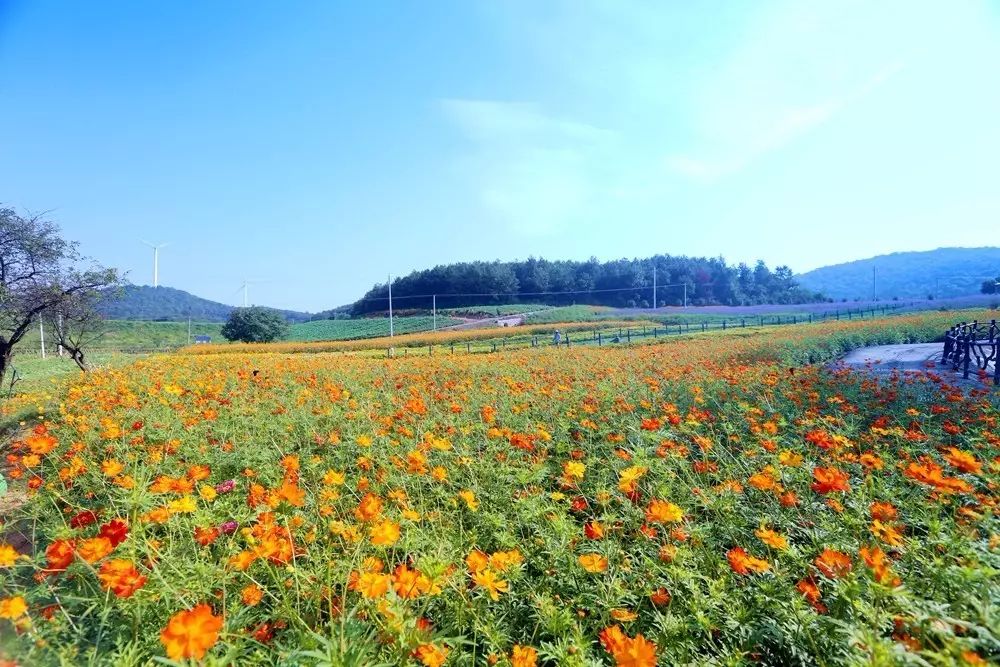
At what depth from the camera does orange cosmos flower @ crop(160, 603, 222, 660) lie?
1.05 m

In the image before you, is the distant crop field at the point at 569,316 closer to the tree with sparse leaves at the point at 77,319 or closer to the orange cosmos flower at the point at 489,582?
the tree with sparse leaves at the point at 77,319

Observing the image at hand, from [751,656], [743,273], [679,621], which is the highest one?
[743,273]

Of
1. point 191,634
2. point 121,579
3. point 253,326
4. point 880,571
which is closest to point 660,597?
point 880,571

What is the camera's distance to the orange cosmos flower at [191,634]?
105cm

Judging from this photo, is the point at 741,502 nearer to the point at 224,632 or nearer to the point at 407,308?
the point at 224,632

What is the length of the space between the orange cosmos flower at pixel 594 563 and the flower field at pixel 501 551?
1cm

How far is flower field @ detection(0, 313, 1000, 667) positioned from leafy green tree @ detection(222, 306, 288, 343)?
169 feet

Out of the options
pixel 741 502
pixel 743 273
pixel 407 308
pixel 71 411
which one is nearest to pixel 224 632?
pixel 741 502

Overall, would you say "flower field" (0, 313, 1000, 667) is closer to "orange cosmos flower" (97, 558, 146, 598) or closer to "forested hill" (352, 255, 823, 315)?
"orange cosmos flower" (97, 558, 146, 598)

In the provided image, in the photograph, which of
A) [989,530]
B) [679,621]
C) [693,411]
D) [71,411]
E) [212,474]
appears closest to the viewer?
[679,621]

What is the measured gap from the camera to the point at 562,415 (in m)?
4.33

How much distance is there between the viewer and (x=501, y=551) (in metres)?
2.19

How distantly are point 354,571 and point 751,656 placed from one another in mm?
1485

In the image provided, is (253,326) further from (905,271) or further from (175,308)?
(905,271)
